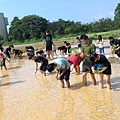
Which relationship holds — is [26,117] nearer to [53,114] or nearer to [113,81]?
[53,114]

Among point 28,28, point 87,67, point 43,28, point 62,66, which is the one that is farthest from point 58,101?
point 43,28

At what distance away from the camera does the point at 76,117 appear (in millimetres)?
5152

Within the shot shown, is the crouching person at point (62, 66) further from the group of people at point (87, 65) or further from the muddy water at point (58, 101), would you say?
the muddy water at point (58, 101)

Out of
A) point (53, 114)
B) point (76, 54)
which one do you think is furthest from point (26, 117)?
point (76, 54)

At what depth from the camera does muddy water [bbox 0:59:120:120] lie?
531 cm

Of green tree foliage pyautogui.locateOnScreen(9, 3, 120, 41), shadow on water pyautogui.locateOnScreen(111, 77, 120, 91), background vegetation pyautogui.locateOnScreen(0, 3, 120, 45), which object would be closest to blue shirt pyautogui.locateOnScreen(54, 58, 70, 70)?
shadow on water pyautogui.locateOnScreen(111, 77, 120, 91)

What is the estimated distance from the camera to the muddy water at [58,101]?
17.4 ft

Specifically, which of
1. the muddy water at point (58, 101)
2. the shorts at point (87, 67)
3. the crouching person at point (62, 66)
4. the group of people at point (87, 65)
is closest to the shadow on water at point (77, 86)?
the muddy water at point (58, 101)

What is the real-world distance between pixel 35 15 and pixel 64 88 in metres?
48.6

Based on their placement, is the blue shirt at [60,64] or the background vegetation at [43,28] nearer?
the blue shirt at [60,64]

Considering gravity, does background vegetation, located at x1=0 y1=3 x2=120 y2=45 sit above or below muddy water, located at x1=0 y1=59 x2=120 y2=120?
above

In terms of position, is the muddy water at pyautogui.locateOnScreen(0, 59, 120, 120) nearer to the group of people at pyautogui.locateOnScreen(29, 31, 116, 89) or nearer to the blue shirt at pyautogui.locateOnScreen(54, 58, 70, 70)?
the group of people at pyautogui.locateOnScreen(29, 31, 116, 89)

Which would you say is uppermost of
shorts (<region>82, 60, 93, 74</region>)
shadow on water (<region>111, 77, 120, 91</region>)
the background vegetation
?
the background vegetation

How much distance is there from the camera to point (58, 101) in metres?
6.36
